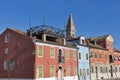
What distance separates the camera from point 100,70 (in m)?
50.6

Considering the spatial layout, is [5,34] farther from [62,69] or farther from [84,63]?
[84,63]

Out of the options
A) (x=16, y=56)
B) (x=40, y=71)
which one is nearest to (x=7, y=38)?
(x=16, y=56)

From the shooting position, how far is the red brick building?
32750 millimetres

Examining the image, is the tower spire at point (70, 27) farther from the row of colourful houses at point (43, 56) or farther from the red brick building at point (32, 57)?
the red brick building at point (32, 57)

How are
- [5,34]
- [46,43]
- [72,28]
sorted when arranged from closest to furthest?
[46,43] → [5,34] → [72,28]

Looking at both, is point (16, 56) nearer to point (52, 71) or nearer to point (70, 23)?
point (52, 71)

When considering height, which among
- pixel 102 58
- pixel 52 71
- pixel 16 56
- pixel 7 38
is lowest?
pixel 52 71

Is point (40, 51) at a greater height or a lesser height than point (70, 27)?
lesser

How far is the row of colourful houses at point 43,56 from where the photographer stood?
33.0 metres

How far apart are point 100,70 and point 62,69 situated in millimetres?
15538

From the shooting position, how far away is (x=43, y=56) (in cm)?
3403

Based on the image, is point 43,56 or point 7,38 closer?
point 43,56

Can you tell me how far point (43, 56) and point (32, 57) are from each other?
2.09 meters

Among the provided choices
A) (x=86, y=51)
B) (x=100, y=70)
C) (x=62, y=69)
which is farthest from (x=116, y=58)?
(x=62, y=69)
